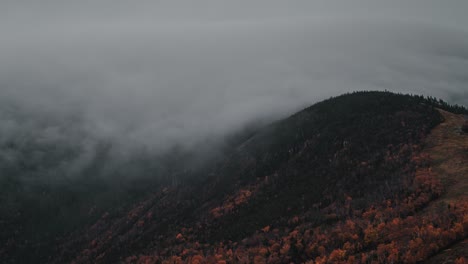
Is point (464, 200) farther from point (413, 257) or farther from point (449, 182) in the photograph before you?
point (413, 257)

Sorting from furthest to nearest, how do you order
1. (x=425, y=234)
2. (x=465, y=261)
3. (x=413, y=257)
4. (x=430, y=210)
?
(x=430, y=210) → (x=425, y=234) → (x=413, y=257) → (x=465, y=261)

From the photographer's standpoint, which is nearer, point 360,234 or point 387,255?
point 387,255

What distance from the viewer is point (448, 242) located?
148 m

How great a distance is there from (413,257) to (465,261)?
2675 centimetres

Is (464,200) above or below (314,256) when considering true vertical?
above

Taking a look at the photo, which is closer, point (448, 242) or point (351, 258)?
point (448, 242)

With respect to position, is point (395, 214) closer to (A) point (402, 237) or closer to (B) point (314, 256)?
(A) point (402, 237)


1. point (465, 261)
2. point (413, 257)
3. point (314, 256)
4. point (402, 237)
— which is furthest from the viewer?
point (314, 256)

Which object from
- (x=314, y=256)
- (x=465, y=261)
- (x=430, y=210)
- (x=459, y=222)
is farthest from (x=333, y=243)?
(x=465, y=261)

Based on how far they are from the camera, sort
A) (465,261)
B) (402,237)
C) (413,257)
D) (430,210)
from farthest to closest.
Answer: (430,210) < (402,237) < (413,257) < (465,261)

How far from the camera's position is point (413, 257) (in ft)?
476

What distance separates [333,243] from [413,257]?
190 ft

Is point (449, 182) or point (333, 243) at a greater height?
point (449, 182)

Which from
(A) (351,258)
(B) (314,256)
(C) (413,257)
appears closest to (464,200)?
(C) (413,257)
